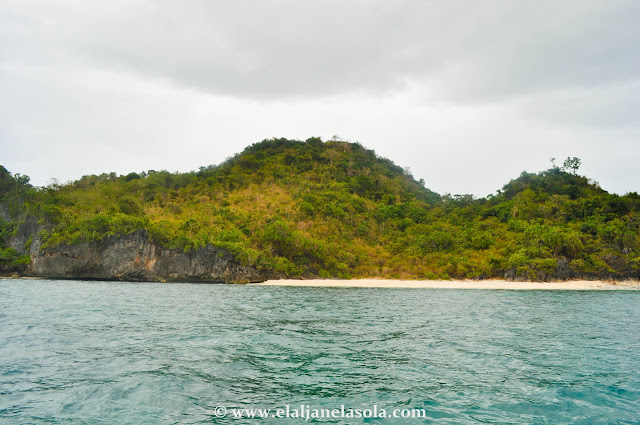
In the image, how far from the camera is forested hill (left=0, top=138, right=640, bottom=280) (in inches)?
2810

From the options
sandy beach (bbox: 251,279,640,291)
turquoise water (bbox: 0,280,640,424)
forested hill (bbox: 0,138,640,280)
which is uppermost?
forested hill (bbox: 0,138,640,280)

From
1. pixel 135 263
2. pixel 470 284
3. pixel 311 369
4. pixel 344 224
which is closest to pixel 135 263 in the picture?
pixel 135 263

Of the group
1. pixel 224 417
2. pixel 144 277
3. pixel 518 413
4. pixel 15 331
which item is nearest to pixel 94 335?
pixel 15 331

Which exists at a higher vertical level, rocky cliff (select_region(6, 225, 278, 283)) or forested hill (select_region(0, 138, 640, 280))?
forested hill (select_region(0, 138, 640, 280))

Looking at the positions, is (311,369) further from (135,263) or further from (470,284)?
(135,263)

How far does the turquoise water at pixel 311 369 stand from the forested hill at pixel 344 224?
175 feet

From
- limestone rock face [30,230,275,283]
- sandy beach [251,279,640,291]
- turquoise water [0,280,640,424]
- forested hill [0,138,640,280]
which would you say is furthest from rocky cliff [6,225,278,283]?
turquoise water [0,280,640,424]

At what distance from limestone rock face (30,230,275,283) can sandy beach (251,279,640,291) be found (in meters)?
9.40

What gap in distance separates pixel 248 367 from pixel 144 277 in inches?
2834

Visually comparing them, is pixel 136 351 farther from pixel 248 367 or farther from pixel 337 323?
pixel 337 323

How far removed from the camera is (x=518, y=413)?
897 centimetres

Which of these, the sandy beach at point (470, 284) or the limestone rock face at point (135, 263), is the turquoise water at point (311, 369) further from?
the limestone rock face at point (135, 263)

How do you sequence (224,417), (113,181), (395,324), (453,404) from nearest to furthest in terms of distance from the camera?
(224,417)
(453,404)
(395,324)
(113,181)

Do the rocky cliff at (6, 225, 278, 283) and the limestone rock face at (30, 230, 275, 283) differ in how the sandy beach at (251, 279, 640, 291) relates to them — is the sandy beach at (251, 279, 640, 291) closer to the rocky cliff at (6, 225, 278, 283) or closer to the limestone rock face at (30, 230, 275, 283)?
the rocky cliff at (6, 225, 278, 283)
